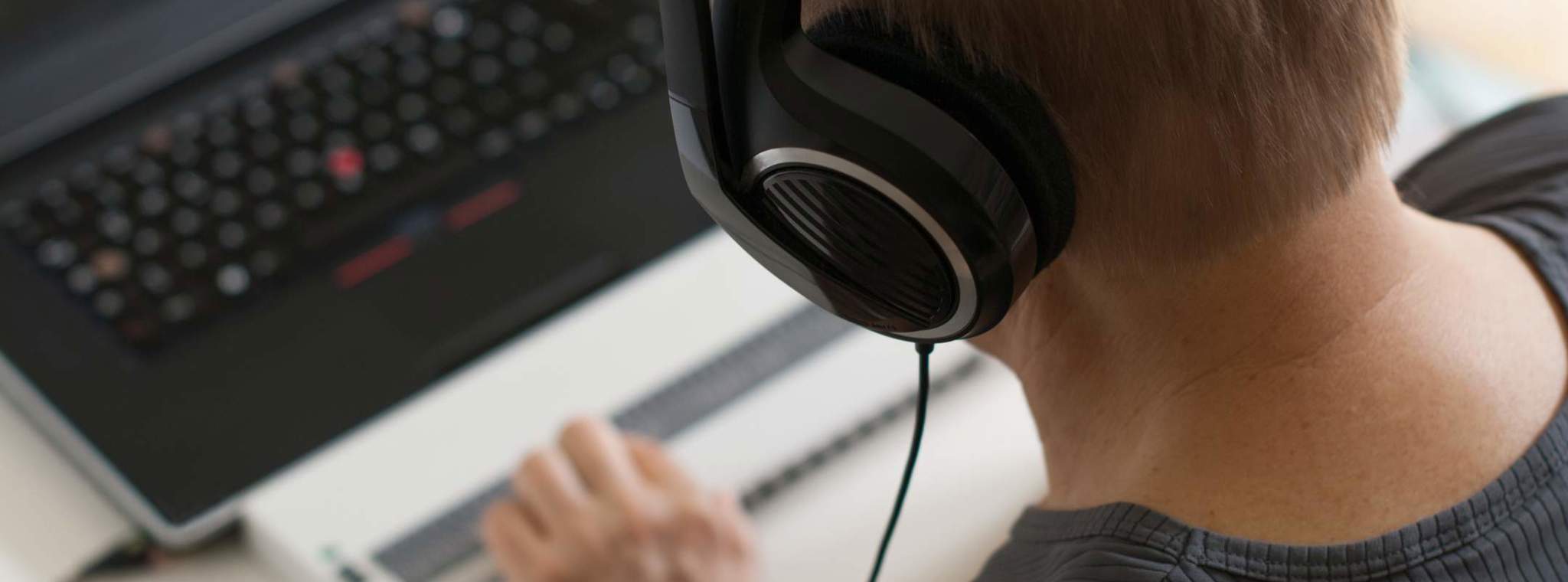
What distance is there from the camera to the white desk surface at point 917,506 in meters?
0.73

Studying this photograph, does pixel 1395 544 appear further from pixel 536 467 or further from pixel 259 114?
pixel 259 114

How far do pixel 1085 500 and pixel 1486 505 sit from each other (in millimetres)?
156

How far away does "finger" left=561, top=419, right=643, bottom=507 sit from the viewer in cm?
73

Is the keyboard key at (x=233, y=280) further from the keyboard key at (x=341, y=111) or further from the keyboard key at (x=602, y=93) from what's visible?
the keyboard key at (x=602, y=93)

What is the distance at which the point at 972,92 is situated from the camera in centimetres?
39

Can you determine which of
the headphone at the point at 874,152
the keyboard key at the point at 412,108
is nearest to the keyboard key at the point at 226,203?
the keyboard key at the point at 412,108

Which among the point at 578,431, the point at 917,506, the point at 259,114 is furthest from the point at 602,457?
the point at 259,114

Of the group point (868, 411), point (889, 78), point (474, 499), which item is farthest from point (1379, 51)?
point (474, 499)

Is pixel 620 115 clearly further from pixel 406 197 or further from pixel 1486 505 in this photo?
pixel 1486 505

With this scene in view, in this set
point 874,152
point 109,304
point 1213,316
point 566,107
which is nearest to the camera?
point 874,152

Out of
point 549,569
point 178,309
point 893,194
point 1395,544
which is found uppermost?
point 893,194

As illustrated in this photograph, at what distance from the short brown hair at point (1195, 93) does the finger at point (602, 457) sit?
14.6 inches

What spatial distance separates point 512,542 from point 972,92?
431 millimetres

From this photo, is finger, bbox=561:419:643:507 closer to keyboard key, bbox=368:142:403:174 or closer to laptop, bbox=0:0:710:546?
laptop, bbox=0:0:710:546
